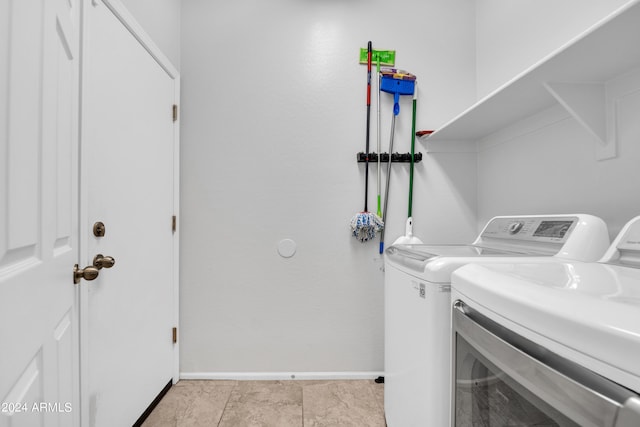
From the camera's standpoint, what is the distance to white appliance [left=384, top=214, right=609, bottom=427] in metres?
0.90

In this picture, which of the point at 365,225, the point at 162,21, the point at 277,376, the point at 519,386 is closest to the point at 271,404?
Answer: the point at 277,376

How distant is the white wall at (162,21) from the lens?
1460 mm

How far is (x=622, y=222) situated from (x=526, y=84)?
623 millimetres

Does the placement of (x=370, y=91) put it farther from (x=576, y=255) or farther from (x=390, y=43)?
(x=576, y=255)

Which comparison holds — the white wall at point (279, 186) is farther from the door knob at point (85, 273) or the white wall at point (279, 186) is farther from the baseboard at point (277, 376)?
the door knob at point (85, 273)

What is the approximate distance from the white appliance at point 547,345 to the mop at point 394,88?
42.1 inches

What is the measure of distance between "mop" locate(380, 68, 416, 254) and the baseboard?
80 cm

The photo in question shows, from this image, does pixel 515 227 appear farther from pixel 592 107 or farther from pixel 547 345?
pixel 547 345

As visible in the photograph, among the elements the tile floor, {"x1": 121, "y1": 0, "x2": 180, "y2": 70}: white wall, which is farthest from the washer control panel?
{"x1": 121, "y1": 0, "x2": 180, "y2": 70}: white wall

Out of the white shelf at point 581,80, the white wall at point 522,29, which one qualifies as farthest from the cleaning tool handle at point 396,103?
the white wall at point 522,29

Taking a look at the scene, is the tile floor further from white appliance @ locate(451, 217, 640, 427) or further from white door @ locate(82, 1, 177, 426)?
white appliance @ locate(451, 217, 640, 427)

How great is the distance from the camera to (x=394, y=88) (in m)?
1.88

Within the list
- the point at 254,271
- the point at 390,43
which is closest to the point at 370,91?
the point at 390,43

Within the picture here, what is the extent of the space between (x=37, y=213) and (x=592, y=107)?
183cm
